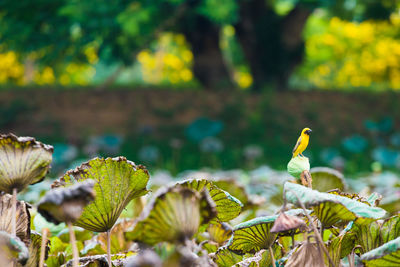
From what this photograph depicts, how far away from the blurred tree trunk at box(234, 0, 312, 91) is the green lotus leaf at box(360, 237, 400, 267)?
31.1ft

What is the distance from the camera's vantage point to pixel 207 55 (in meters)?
10.0

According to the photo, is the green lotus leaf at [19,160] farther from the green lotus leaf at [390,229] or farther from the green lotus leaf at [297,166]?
the green lotus leaf at [390,229]

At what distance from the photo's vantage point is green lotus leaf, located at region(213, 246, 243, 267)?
1.84ft

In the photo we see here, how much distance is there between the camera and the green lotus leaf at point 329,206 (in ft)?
1.31

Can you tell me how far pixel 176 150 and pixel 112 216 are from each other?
7575mm

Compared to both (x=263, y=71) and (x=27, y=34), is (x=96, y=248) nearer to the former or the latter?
(x=27, y=34)

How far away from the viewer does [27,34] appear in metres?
7.46

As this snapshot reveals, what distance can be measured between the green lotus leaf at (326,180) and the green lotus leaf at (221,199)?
35cm

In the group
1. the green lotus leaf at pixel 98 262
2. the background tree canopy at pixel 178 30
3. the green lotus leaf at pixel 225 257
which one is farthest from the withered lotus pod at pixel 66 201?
the background tree canopy at pixel 178 30

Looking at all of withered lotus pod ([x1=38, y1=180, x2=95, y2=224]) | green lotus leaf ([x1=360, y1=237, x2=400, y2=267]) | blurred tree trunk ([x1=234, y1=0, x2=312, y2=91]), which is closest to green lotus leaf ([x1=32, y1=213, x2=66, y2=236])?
withered lotus pod ([x1=38, y1=180, x2=95, y2=224])

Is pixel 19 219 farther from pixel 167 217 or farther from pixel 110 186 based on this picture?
pixel 167 217

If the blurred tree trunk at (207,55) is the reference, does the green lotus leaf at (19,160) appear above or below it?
below

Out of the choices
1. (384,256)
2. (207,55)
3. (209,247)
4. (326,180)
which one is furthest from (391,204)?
(207,55)

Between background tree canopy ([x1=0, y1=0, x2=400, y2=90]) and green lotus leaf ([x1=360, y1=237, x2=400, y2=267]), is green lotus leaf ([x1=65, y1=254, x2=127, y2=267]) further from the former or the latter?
background tree canopy ([x1=0, y1=0, x2=400, y2=90])
